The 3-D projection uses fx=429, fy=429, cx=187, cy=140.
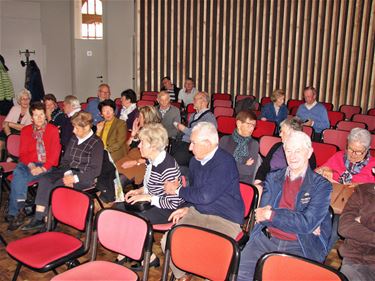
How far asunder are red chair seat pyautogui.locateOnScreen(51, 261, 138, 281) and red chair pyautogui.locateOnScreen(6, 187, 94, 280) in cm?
31

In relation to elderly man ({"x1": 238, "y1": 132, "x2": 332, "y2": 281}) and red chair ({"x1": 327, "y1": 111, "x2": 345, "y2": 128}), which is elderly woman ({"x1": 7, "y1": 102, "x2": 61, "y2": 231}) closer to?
elderly man ({"x1": 238, "y1": 132, "x2": 332, "y2": 281})

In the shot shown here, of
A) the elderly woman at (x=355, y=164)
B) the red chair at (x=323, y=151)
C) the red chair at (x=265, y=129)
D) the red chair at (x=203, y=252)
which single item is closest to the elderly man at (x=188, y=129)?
the red chair at (x=265, y=129)

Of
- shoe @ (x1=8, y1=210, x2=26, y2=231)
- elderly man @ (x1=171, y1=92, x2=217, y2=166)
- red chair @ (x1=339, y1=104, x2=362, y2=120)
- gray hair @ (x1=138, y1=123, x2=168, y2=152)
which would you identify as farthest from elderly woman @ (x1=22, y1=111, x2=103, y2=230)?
red chair @ (x1=339, y1=104, x2=362, y2=120)

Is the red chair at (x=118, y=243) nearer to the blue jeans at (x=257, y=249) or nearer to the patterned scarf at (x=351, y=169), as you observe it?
the blue jeans at (x=257, y=249)

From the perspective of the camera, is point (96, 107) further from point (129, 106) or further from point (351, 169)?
point (351, 169)

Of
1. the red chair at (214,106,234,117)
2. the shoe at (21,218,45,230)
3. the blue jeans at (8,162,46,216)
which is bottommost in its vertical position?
the shoe at (21,218,45,230)

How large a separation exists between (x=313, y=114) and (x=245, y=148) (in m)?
2.79

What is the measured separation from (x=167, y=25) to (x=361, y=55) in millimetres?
4848

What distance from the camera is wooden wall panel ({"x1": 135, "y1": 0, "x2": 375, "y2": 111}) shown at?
957 centimetres

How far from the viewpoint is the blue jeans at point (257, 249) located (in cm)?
295

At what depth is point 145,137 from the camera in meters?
3.64

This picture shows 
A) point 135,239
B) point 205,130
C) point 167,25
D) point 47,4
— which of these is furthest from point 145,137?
point 47,4

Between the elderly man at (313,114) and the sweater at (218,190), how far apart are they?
3757 millimetres

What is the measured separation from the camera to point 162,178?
361 cm
